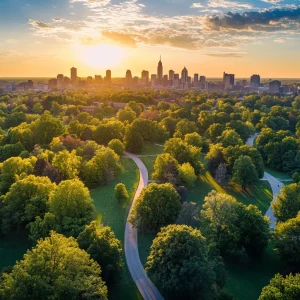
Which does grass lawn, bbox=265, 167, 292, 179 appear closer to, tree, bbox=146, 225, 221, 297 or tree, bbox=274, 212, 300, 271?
tree, bbox=274, 212, 300, 271

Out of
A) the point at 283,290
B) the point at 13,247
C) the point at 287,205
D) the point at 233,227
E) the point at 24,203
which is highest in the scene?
the point at 24,203

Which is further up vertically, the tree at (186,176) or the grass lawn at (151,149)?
the tree at (186,176)

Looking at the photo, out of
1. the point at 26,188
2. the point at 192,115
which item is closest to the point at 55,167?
the point at 26,188

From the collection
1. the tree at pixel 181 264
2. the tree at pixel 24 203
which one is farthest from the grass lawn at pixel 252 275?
the tree at pixel 24 203

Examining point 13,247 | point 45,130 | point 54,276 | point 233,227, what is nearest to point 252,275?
point 233,227

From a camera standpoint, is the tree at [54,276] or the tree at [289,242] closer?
the tree at [54,276]

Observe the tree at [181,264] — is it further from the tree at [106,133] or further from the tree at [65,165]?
the tree at [106,133]

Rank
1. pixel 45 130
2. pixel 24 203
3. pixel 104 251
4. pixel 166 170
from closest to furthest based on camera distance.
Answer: pixel 104 251, pixel 24 203, pixel 166 170, pixel 45 130

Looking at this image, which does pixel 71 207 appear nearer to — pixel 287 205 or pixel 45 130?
pixel 287 205
